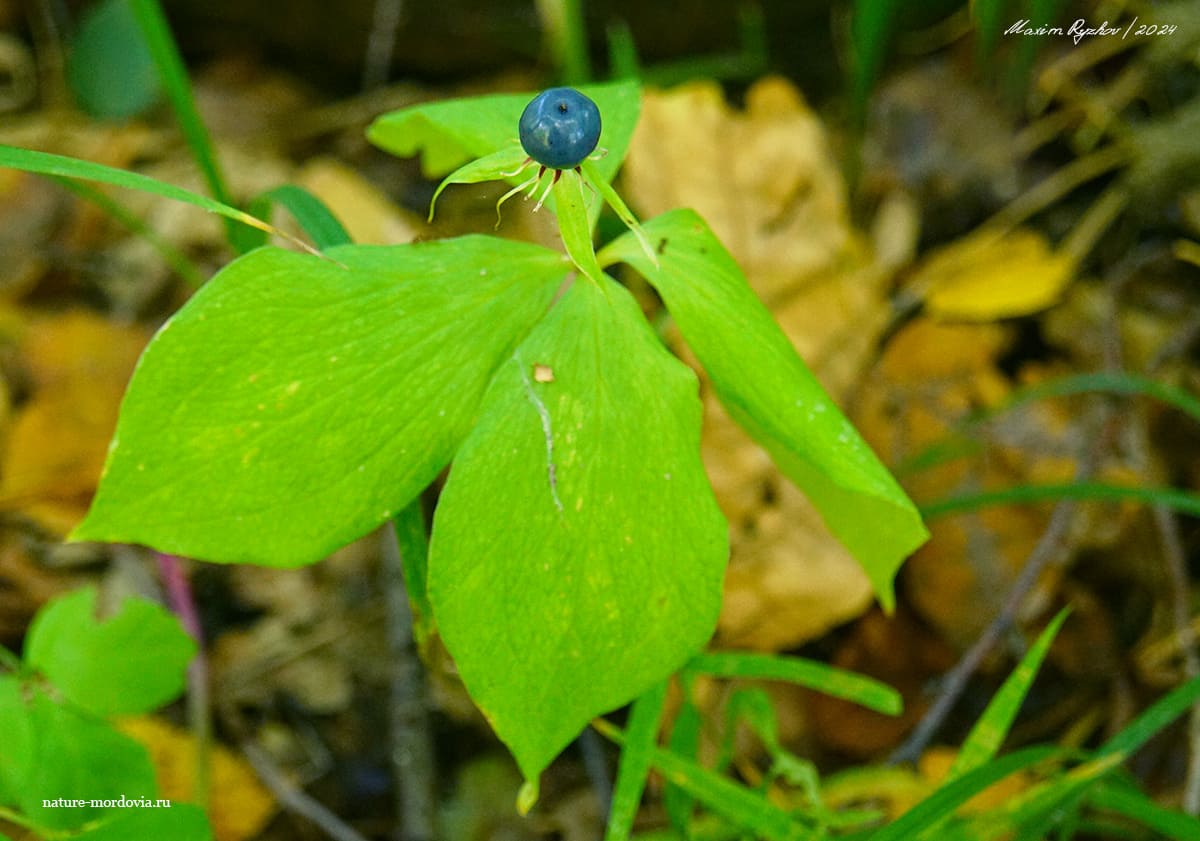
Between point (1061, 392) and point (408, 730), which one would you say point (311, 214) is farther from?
point (1061, 392)

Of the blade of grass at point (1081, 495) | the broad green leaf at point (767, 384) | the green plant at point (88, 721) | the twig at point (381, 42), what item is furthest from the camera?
the twig at point (381, 42)

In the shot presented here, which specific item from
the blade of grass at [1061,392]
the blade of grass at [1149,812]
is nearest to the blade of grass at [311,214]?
the blade of grass at [1061,392]

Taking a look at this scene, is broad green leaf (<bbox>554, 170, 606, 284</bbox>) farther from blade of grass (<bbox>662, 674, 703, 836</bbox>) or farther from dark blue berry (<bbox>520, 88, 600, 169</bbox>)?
blade of grass (<bbox>662, 674, 703, 836</bbox>)

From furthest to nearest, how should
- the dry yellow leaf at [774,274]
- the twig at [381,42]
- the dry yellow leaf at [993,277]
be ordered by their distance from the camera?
1. the twig at [381,42]
2. the dry yellow leaf at [993,277]
3. the dry yellow leaf at [774,274]

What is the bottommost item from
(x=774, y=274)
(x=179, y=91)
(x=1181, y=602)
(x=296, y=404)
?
(x=1181, y=602)

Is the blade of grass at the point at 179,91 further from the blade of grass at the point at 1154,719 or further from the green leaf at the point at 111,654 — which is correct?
the blade of grass at the point at 1154,719

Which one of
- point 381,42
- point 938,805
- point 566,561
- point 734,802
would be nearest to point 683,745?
point 734,802
